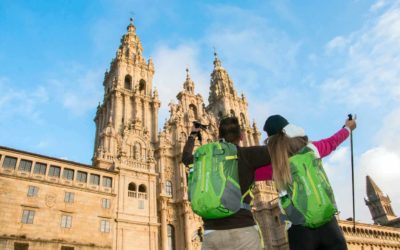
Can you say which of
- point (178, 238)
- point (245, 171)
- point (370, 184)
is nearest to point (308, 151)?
point (245, 171)

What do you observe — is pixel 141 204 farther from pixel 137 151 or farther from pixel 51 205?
pixel 51 205

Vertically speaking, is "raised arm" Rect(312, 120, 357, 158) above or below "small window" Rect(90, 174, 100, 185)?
below

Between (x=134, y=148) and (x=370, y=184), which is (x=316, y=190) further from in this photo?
(x=370, y=184)

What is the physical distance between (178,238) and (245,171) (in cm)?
3533

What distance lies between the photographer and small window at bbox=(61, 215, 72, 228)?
1055 inches

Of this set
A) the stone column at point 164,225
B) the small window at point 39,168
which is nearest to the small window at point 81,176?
the small window at point 39,168

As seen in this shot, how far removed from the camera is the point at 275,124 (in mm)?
5562

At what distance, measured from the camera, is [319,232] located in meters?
4.98

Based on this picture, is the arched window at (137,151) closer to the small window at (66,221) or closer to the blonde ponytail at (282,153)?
the small window at (66,221)

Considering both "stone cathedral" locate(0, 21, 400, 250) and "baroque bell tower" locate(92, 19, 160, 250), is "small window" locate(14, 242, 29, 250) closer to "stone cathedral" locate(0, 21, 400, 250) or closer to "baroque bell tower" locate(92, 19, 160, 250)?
"stone cathedral" locate(0, 21, 400, 250)

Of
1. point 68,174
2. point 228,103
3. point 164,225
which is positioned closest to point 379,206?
point 228,103

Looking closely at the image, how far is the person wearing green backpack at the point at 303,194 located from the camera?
4.89 meters

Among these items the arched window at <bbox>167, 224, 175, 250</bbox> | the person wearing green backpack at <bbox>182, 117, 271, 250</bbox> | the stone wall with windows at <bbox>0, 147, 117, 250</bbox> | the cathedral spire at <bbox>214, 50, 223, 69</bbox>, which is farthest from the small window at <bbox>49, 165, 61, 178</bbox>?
the cathedral spire at <bbox>214, 50, 223, 69</bbox>

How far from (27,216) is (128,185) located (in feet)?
32.3
